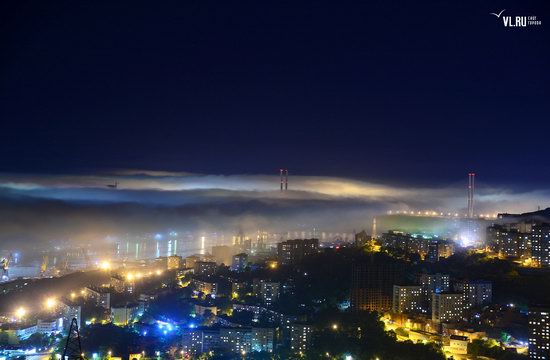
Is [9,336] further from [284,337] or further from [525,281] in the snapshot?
[525,281]

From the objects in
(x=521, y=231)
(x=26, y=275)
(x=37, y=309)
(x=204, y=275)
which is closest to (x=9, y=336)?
(x=37, y=309)

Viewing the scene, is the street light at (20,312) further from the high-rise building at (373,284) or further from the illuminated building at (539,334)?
the illuminated building at (539,334)

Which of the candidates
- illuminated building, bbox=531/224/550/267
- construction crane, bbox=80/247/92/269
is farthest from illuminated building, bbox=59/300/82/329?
illuminated building, bbox=531/224/550/267

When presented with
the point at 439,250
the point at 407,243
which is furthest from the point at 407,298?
the point at 407,243

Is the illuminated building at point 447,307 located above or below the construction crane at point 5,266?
above

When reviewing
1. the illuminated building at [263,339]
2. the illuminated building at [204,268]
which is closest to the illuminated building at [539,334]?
the illuminated building at [263,339]

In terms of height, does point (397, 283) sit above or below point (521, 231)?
below
